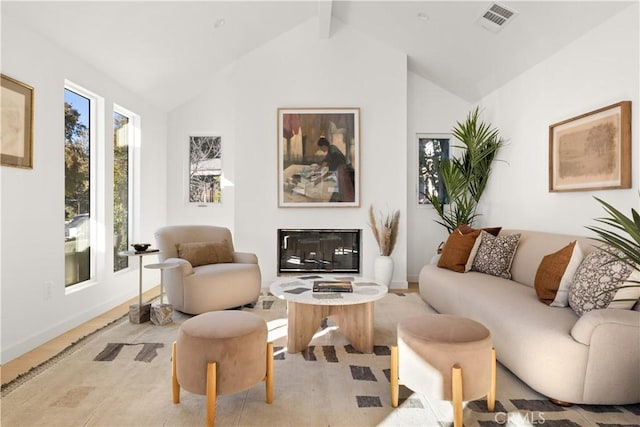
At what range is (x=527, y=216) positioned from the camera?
3801mm

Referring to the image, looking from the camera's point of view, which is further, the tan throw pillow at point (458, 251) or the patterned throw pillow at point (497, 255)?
the tan throw pillow at point (458, 251)

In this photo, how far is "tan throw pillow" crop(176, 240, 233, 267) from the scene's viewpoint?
3.75 meters

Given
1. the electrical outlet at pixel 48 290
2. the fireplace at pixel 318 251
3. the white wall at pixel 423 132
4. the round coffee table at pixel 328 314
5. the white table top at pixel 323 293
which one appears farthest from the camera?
the white wall at pixel 423 132

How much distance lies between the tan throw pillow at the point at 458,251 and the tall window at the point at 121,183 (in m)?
3.62

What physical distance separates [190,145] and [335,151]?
7.51ft

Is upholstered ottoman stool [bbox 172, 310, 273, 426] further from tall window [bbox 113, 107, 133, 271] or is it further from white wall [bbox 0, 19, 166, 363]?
tall window [bbox 113, 107, 133, 271]

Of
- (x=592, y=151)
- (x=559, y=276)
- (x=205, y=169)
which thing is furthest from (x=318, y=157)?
(x=559, y=276)

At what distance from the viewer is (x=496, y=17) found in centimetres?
341

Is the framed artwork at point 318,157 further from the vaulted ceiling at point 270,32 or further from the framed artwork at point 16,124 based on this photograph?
the framed artwork at point 16,124

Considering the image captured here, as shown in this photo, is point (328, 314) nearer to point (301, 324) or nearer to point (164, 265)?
point (301, 324)

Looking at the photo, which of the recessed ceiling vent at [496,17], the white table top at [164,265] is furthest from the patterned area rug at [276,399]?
the recessed ceiling vent at [496,17]

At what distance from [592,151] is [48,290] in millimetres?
4494

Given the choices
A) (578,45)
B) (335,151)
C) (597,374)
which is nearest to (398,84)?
(335,151)

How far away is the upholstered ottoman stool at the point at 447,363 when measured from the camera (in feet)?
5.75
